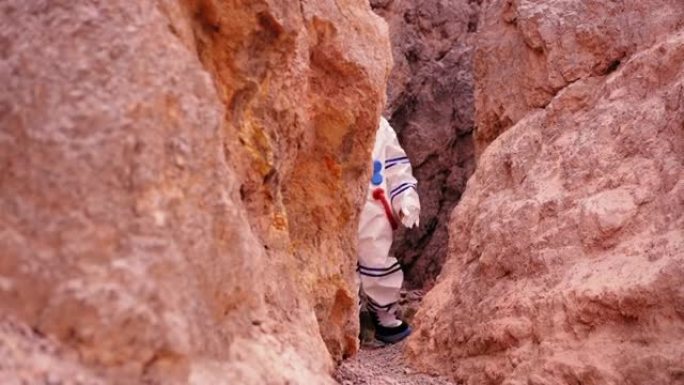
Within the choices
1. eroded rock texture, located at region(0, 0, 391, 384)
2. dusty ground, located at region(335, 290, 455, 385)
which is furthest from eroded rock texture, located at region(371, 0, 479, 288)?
eroded rock texture, located at region(0, 0, 391, 384)

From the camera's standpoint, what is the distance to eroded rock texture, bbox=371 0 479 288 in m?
4.17

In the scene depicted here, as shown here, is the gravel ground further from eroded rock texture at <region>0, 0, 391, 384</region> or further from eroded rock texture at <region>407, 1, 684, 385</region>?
eroded rock texture at <region>0, 0, 391, 384</region>

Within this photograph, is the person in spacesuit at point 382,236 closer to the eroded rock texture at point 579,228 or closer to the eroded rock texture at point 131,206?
the eroded rock texture at point 579,228

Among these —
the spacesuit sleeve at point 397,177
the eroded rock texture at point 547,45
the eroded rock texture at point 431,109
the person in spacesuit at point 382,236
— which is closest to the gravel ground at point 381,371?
the person in spacesuit at point 382,236

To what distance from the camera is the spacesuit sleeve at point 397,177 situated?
325 centimetres

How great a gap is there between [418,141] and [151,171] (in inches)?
133

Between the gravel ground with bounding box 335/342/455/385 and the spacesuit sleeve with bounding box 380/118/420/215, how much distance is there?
555mm

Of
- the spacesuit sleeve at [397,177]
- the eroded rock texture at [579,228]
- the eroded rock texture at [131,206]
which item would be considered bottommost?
the spacesuit sleeve at [397,177]

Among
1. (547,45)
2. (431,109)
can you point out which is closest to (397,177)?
(547,45)

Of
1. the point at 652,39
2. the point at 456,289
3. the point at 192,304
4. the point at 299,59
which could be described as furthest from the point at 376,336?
the point at 192,304

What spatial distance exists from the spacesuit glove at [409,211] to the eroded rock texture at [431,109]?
88cm

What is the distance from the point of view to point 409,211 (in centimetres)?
319

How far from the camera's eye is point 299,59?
4.83ft

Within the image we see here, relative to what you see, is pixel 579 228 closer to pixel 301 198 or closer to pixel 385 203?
pixel 301 198
